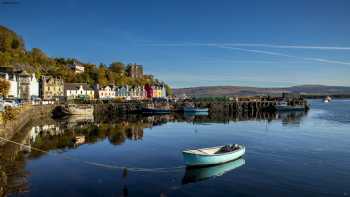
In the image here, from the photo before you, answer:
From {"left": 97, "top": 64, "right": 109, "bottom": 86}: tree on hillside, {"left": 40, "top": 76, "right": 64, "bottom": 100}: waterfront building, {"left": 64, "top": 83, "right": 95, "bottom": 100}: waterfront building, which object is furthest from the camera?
{"left": 97, "top": 64, "right": 109, "bottom": 86}: tree on hillside

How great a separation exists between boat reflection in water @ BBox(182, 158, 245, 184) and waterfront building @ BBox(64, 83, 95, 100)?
340 ft

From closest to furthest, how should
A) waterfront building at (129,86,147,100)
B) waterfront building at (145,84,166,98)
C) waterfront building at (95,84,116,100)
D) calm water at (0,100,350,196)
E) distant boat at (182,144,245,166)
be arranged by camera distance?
calm water at (0,100,350,196) < distant boat at (182,144,245,166) < waterfront building at (95,84,116,100) < waterfront building at (129,86,147,100) < waterfront building at (145,84,166,98)

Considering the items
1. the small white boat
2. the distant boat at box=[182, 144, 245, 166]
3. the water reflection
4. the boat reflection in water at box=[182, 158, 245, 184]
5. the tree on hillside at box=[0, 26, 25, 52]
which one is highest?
the tree on hillside at box=[0, 26, 25, 52]

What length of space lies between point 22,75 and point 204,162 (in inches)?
3385

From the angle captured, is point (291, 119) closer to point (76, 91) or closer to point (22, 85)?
point (22, 85)

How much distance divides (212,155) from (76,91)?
111m

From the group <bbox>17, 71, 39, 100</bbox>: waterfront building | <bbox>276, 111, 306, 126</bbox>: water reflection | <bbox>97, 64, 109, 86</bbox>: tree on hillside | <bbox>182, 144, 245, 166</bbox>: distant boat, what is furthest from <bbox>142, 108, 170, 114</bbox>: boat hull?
<bbox>182, 144, 245, 166</bbox>: distant boat

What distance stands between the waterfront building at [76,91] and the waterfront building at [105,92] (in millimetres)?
6183

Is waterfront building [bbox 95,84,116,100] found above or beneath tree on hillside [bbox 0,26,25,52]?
beneath

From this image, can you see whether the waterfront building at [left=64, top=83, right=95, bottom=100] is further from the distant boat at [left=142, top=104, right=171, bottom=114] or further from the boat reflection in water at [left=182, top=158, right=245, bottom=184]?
the boat reflection in water at [left=182, top=158, right=245, bottom=184]

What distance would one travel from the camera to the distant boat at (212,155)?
111 ft

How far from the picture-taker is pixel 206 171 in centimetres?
3347

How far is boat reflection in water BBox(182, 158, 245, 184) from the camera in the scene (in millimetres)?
31066

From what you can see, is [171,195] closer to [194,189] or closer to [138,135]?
[194,189]
